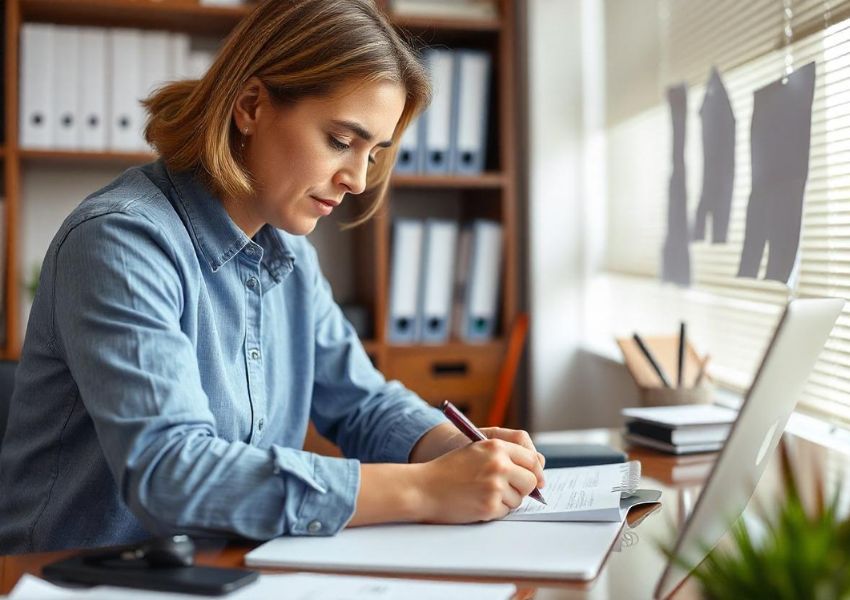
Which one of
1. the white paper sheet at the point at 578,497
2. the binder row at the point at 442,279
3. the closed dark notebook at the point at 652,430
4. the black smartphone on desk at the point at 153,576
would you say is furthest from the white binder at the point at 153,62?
the black smartphone on desk at the point at 153,576

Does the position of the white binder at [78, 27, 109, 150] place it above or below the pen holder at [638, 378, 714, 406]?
above

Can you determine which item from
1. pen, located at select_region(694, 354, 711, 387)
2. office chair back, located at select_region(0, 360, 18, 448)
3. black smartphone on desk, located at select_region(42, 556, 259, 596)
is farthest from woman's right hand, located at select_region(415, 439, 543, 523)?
office chair back, located at select_region(0, 360, 18, 448)

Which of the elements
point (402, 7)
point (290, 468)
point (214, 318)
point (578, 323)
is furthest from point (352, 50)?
point (578, 323)

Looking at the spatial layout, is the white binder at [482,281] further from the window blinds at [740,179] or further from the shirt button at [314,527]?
the shirt button at [314,527]

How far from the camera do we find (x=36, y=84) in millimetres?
2303

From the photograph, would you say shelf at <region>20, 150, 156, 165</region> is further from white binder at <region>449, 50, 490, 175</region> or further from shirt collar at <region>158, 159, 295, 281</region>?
shirt collar at <region>158, 159, 295, 281</region>

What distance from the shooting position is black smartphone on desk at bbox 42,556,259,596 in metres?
0.76

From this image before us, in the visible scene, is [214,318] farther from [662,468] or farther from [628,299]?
[628,299]

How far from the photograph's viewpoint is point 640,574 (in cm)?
84

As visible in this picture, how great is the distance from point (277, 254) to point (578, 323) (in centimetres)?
137

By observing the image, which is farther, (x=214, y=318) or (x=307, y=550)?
(x=214, y=318)

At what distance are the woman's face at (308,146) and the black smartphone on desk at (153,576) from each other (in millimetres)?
561

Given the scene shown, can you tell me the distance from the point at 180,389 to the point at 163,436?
0.17 feet

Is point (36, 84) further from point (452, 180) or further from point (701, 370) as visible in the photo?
point (701, 370)
